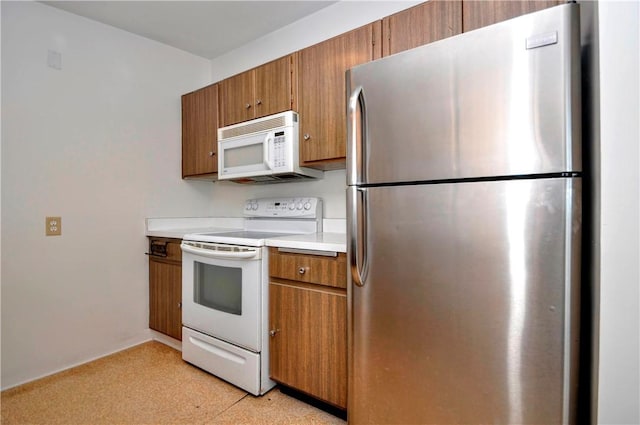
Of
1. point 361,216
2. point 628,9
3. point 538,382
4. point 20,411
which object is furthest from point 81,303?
point 628,9

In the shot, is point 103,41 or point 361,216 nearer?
point 361,216

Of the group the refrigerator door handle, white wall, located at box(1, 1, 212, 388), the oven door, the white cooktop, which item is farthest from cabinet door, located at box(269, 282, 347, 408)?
white wall, located at box(1, 1, 212, 388)

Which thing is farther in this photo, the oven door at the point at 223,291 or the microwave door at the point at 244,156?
the microwave door at the point at 244,156

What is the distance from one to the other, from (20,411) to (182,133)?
2.02m

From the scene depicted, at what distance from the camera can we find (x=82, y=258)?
7.30ft

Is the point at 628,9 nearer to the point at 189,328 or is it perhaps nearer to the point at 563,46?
the point at 563,46

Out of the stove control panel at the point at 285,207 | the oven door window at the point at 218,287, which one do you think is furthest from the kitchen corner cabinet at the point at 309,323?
the stove control panel at the point at 285,207

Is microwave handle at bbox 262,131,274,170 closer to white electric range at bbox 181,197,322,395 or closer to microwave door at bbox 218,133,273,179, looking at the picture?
microwave door at bbox 218,133,273,179

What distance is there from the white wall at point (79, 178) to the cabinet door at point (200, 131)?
9 centimetres

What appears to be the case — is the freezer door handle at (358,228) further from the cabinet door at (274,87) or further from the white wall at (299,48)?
the cabinet door at (274,87)

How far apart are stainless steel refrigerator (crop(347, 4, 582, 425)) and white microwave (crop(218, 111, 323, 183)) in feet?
2.58

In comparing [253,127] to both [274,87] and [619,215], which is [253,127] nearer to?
[274,87]

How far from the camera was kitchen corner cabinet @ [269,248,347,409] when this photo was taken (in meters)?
1.53

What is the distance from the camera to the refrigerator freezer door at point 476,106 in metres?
0.91
